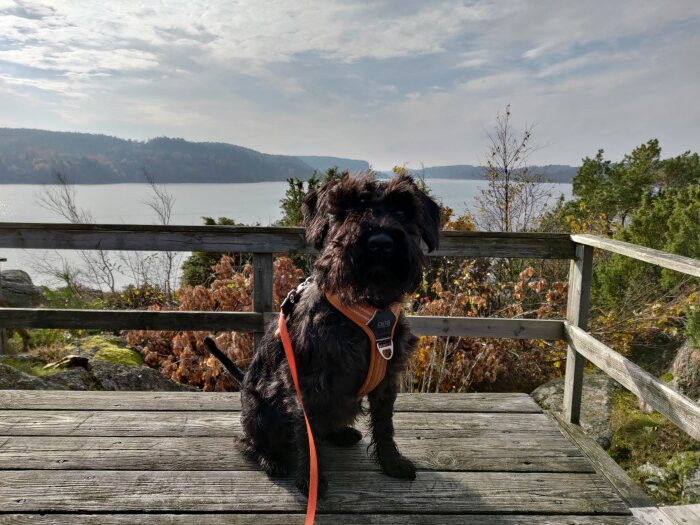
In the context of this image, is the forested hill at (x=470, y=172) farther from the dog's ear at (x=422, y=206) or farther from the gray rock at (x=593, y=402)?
the dog's ear at (x=422, y=206)

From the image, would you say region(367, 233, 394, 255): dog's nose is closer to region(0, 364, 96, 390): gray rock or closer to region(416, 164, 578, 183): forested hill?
→ region(0, 364, 96, 390): gray rock

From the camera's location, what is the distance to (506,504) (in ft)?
6.91

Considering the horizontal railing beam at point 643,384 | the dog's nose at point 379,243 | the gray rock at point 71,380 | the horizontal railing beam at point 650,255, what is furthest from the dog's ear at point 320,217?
the gray rock at point 71,380

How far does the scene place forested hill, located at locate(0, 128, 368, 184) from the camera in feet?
54.5

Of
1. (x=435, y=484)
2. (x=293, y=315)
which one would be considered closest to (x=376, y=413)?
(x=435, y=484)

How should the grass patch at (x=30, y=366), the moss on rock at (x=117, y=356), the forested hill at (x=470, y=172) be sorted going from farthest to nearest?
the forested hill at (x=470, y=172)
the moss on rock at (x=117, y=356)
the grass patch at (x=30, y=366)

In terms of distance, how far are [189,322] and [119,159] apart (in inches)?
735

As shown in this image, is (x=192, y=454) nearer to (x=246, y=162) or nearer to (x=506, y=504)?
(x=506, y=504)

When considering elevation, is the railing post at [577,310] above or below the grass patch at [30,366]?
above

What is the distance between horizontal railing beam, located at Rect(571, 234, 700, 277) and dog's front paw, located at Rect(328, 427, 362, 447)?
183cm

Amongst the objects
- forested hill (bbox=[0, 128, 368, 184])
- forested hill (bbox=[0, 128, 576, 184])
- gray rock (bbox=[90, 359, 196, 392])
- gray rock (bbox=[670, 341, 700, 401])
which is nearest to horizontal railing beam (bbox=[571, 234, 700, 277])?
gray rock (bbox=[670, 341, 700, 401])

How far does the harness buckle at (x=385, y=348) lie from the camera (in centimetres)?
210

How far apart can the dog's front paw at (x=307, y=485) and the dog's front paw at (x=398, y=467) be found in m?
0.32

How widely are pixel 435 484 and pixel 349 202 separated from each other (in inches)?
55.0
